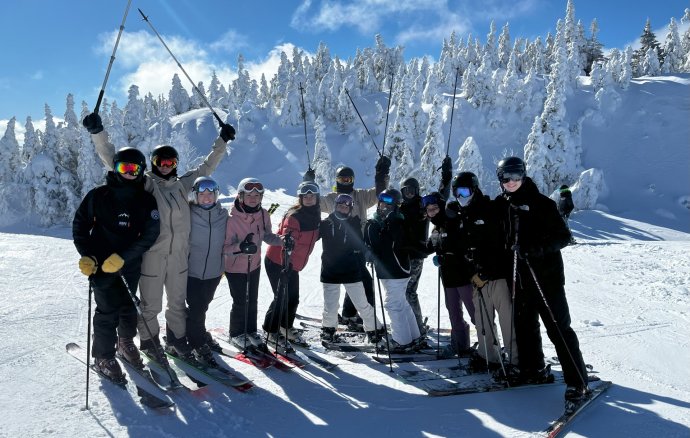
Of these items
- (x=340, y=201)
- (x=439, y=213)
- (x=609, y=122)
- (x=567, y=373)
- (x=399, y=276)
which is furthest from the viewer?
(x=609, y=122)

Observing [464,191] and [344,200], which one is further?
[344,200]

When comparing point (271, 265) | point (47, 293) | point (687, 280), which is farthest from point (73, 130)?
point (687, 280)

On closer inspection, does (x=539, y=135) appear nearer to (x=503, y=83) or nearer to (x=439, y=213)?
(x=503, y=83)

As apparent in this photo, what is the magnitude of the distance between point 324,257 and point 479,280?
7.40ft

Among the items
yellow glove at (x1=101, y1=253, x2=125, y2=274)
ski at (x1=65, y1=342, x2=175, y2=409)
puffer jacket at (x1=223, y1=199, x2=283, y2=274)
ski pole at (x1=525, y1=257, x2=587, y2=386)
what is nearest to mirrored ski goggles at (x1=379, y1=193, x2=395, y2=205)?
puffer jacket at (x1=223, y1=199, x2=283, y2=274)

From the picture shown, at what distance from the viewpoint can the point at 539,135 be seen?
3738cm

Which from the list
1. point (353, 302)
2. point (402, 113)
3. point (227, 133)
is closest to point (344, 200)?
point (353, 302)

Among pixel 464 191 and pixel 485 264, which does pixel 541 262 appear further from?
pixel 464 191

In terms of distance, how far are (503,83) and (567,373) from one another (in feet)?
210

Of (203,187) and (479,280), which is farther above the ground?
(203,187)

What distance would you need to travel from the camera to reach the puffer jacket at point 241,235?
5.35 m

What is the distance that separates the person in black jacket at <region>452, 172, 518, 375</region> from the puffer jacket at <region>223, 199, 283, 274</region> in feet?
7.64

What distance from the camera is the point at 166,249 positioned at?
493 cm

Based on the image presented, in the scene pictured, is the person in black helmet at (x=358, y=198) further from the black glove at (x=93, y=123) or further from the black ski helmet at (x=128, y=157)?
the black glove at (x=93, y=123)
